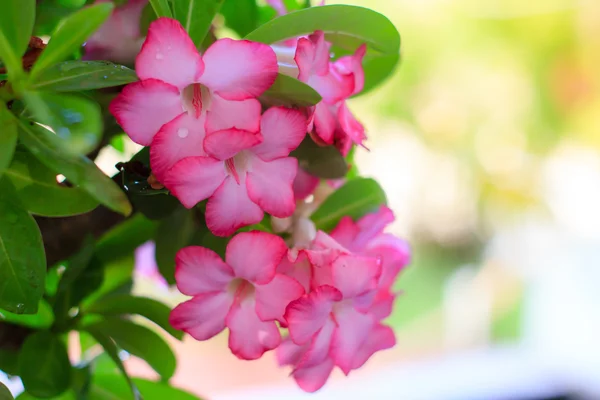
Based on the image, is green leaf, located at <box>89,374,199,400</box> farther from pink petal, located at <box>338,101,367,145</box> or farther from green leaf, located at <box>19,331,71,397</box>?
pink petal, located at <box>338,101,367,145</box>

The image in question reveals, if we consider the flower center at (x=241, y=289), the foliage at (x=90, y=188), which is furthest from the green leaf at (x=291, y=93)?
the flower center at (x=241, y=289)

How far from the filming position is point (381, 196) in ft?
1.42

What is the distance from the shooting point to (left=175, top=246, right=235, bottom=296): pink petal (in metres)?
0.31

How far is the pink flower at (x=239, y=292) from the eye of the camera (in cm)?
32

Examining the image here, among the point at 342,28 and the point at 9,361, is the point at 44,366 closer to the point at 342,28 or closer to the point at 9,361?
the point at 9,361

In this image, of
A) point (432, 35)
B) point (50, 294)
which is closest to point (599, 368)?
point (432, 35)

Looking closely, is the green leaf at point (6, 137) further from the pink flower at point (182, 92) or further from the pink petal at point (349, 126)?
the pink petal at point (349, 126)


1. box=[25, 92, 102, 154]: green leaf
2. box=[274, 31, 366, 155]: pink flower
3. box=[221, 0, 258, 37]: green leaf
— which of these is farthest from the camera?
box=[221, 0, 258, 37]: green leaf

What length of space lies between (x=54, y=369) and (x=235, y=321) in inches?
5.2

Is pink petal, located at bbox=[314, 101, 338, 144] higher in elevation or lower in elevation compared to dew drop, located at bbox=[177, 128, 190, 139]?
lower

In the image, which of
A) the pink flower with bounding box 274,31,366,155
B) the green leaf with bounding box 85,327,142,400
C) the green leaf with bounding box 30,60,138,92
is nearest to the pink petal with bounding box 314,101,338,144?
the pink flower with bounding box 274,31,366,155

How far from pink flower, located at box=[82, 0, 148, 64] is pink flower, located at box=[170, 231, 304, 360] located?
120 mm

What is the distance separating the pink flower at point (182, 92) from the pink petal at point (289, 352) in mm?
141

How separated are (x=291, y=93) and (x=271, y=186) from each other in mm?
47
